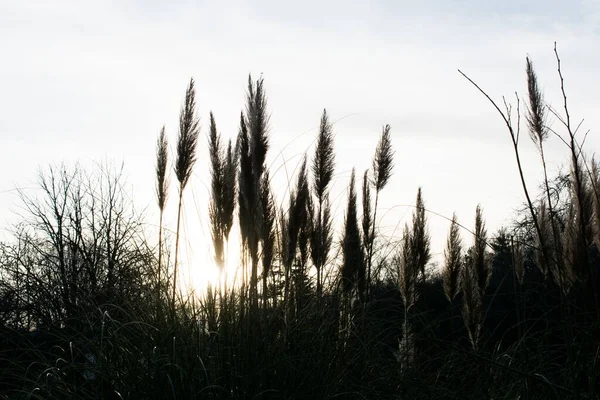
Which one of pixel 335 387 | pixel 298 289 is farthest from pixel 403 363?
pixel 335 387

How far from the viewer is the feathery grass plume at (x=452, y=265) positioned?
6.48m

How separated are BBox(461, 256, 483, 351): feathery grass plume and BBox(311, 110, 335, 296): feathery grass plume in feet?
3.92

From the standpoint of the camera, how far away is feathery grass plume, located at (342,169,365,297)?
5.61 m

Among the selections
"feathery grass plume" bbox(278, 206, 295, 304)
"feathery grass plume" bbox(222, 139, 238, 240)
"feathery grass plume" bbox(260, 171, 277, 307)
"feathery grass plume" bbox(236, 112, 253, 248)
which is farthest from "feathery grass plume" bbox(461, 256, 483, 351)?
"feathery grass plume" bbox(236, 112, 253, 248)

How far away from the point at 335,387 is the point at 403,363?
3.83 feet

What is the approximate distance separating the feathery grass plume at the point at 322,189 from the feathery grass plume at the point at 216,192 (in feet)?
3.08

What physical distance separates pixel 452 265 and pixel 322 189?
142 centimetres

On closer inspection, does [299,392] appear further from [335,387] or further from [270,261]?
[270,261]

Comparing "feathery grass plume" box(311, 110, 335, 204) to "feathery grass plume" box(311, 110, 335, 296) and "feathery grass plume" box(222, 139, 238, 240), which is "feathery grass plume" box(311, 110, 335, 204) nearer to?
"feathery grass plume" box(311, 110, 335, 296)

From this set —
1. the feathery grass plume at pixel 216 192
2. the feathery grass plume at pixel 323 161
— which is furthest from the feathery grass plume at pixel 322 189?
the feathery grass plume at pixel 216 192

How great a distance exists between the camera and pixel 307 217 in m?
5.72

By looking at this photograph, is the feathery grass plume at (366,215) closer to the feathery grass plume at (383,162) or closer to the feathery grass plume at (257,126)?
the feathery grass plume at (383,162)

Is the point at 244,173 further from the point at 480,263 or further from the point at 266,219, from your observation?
the point at 480,263

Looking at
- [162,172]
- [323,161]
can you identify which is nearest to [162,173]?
[162,172]
